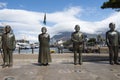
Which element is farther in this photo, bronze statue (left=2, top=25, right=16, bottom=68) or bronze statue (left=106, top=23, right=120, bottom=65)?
bronze statue (left=106, top=23, right=120, bottom=65)

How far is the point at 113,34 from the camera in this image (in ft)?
55.2

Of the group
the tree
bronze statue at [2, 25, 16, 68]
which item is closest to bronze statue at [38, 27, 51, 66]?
bronze statue at [2, 25, 16, 68]

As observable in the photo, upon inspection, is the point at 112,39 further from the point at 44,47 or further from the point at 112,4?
the point at 112,4

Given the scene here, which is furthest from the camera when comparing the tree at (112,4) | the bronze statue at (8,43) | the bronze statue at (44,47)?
the tree at (112,4)

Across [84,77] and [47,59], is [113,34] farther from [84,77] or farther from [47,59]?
[84,77]

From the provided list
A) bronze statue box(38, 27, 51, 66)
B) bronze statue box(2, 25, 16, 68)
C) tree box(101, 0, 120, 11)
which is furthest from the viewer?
tree box(101, 0, 120, 11)

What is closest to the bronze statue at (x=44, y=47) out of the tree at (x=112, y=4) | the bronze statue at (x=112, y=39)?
the bronze statue at (x=112, y=39)

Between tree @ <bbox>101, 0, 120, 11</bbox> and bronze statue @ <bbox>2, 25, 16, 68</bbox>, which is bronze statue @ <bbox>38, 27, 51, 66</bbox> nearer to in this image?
bronze statue @ <bbox>2, 25, 16, 68</bbox>

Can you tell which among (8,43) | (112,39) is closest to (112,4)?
(112,39)

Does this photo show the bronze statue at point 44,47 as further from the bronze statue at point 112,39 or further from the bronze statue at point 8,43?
the bronze statue at point 112,39

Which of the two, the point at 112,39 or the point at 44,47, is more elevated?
the point at 112,39

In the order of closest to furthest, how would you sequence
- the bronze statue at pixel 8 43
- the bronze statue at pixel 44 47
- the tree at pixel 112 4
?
1. the bronze statue at pixel 8 43
2. the bronze statue at pixel 44 47
3. the tree at pixel 112 4

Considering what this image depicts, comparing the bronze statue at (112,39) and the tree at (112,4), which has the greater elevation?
the tree at (112,4)

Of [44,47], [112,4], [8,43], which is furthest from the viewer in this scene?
[112,4]
